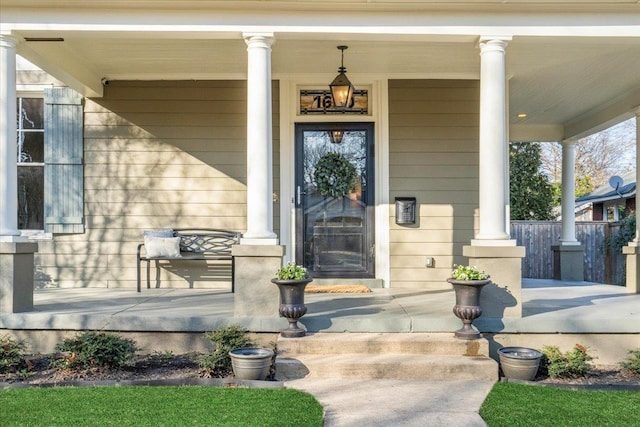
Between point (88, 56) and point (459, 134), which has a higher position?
point (88, 56)

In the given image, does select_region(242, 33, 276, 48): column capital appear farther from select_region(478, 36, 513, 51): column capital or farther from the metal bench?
the metal bench

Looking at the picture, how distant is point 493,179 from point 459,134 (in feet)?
6.52

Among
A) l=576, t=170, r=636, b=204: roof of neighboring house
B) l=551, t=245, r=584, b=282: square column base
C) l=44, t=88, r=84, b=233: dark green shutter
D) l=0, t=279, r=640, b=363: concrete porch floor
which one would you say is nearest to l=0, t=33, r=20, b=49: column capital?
l=44, t=88, r=84, b=233: dark green shutter

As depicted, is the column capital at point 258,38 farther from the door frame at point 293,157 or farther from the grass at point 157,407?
the grass at point 157,407

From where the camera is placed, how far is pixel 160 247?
→ 591 cm

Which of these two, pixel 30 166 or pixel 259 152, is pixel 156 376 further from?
pixel 30 166

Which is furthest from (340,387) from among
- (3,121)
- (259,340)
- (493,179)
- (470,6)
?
(3,121)

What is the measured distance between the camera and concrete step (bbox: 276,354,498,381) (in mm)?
3896

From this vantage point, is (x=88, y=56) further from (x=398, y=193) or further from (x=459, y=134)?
(x=459, y=134)

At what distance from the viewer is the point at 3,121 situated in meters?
4.55

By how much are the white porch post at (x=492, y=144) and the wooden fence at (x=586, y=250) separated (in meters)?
5.62

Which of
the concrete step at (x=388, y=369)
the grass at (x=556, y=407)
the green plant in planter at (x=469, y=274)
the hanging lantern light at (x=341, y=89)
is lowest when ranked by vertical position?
the grass at (x=556, y=407)

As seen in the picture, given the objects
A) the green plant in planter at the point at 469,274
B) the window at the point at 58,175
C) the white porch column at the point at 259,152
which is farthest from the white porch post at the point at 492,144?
the window at the point at 58,175

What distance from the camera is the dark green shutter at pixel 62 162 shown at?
6.29m
